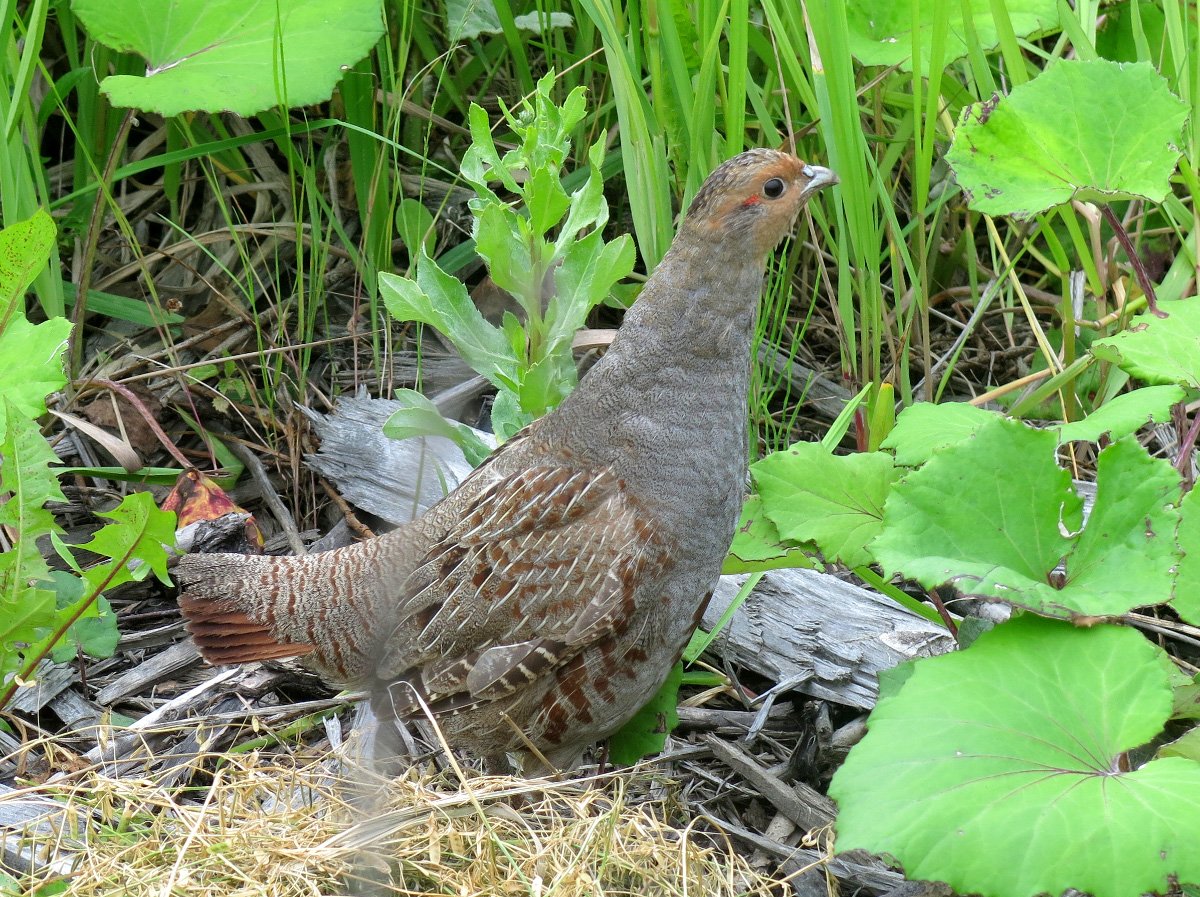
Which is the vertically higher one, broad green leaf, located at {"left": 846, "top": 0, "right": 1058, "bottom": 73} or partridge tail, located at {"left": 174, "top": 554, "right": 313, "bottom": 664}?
broad green leaf, located at {"left": 846, "top": 0, "right": 1058, "bottom": 73}

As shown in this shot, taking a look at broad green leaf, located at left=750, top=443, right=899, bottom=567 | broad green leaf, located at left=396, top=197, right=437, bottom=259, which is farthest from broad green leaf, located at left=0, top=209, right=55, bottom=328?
broad green leaf, located at left=750, top=443, right=899, bottom=567

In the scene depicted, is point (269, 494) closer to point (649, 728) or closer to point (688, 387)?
point (649, 728)

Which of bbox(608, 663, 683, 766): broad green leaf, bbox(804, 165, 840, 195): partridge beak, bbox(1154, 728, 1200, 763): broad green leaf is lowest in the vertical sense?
bbox(608, 663, 683, 766): broad green leaf

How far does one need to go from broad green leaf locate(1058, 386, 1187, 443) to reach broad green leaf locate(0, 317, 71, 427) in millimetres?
2096

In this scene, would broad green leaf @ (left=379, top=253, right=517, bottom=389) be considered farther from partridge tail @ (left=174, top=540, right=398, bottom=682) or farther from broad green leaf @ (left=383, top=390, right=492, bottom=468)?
partridge tail @ (left=174, top=540, right=398, bottom=682)

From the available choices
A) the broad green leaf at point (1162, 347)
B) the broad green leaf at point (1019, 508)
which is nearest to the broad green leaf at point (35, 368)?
the broad green leaf at point (1019, 508)

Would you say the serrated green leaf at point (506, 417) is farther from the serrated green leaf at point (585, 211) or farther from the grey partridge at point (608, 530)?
the serrated green leaf at point (585, 211)

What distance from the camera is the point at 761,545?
2578mm

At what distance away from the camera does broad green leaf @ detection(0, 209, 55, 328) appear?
8.80ft

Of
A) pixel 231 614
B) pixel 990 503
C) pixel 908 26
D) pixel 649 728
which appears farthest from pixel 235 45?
pixel 990 503

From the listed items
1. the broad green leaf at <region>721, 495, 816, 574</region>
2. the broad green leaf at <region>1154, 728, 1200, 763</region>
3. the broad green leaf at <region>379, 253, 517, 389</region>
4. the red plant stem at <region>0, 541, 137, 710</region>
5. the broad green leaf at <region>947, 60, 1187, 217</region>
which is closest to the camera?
the broad green leaf at <region>1154, 728, 1200, 763</region>

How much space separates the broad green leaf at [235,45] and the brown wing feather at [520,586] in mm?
1269

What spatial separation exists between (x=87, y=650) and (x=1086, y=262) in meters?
2.72

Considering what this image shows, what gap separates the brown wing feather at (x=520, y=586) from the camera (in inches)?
102
